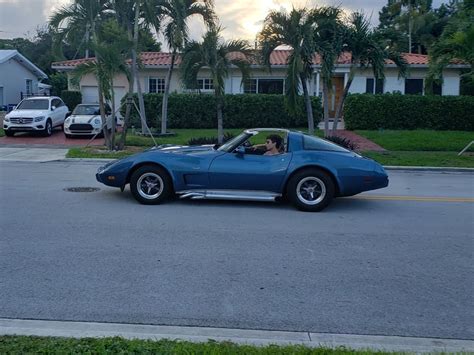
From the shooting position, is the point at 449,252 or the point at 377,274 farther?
the point at 449,252

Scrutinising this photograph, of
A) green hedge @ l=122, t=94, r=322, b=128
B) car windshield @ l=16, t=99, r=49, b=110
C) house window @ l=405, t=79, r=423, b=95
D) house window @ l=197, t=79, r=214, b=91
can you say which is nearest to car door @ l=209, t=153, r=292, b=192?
green hedge @ l=122, t=94, r=322, b=128

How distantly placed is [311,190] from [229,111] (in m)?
16.7

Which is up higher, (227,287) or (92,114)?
(92,114)

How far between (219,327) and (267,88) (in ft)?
82.6

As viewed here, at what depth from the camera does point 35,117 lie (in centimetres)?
2284

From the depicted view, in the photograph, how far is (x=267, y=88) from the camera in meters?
29.0

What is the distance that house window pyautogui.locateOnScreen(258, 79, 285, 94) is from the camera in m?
28.8

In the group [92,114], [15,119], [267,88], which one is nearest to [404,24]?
[267,88]

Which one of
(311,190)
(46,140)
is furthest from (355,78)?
(311,190)

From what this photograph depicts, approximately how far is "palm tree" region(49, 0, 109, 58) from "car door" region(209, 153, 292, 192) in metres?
11.2

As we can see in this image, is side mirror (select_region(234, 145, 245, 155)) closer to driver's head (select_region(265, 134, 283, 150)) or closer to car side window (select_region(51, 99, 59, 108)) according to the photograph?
driver's head (select_region(265, 134, 283, 150))

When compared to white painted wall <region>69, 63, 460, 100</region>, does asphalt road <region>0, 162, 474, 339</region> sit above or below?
below

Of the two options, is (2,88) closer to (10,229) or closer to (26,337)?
(10,229)

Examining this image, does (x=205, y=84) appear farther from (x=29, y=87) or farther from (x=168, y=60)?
(x=29, y=87)
